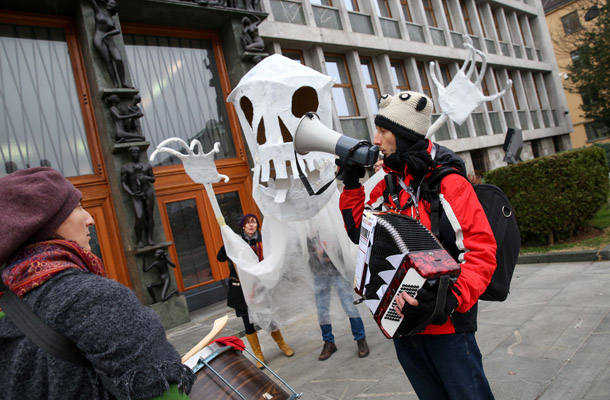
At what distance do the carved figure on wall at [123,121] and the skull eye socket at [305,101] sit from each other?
4.41 m

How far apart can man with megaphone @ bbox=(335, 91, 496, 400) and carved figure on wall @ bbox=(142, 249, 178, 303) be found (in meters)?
5.88

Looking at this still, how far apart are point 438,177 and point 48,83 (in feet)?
26.9

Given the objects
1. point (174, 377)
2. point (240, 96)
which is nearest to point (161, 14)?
point (240, 96)

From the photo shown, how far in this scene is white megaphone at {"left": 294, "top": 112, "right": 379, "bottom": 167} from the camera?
2.07m

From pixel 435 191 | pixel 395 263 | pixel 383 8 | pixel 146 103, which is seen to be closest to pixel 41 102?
pixel 146 103

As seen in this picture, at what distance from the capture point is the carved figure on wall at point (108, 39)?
7316mm

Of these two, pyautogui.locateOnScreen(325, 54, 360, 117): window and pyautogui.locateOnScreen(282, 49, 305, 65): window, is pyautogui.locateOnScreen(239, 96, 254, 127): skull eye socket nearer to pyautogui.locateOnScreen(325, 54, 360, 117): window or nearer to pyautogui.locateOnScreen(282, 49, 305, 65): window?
pyautogui.locateOnScreen(282, 49, 305, 65): window

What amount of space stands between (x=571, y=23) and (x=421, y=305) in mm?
34296

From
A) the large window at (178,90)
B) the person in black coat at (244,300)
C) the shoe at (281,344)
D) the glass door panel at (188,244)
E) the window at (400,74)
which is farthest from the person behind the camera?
the window at (400,74)

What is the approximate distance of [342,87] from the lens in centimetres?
1354

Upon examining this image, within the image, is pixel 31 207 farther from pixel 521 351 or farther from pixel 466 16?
pixel 466 16

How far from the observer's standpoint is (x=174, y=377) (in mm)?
1236

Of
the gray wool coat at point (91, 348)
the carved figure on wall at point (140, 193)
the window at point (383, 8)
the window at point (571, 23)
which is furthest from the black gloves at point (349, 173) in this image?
the window at point (571, 23)

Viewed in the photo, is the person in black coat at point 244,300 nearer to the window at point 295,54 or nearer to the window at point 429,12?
the window at point 295,54
